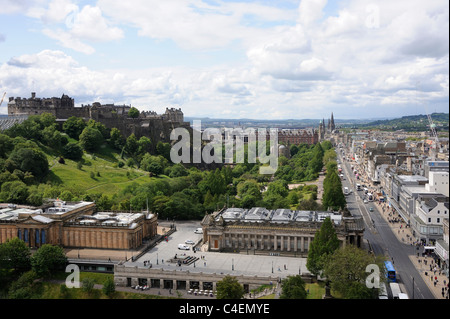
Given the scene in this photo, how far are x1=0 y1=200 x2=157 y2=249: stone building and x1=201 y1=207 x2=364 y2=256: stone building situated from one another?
1064 centimetres

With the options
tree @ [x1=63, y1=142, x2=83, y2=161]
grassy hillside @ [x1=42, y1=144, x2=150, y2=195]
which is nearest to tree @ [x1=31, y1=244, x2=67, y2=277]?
grassy hillside @ [x1=42, y1=144, x2=150, y2=195]

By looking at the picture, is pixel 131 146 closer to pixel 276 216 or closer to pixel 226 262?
pixel 276 216

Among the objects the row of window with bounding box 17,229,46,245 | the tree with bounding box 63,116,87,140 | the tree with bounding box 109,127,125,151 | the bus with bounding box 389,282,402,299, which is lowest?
the bus with bounding box 389,282,402,299

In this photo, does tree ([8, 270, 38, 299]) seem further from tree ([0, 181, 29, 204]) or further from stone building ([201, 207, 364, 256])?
tree ([0, 181, 29, 204])

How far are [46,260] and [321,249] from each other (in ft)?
106

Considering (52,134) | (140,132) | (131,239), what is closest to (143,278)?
(131,239)

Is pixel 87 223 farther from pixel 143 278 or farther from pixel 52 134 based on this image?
pixel 52 134

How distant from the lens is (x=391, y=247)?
62.5m

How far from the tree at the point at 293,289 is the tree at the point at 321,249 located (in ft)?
16.0

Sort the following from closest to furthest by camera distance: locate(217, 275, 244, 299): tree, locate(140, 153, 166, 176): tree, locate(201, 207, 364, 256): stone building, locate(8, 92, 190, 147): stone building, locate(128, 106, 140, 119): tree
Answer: locate(217, 275, 244, 299): tree, locate(201, 207, 364, 256): stone building, locate(140, 153, 166, 176): tree, locate(8, 92, 190, 147): stone building, locate(128, 106, 140, 119): tree

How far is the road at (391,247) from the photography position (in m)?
48.0

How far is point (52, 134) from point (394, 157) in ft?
301

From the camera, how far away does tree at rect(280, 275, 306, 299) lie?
4244 centimetres

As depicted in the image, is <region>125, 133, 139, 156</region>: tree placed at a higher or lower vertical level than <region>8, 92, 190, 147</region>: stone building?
lower
